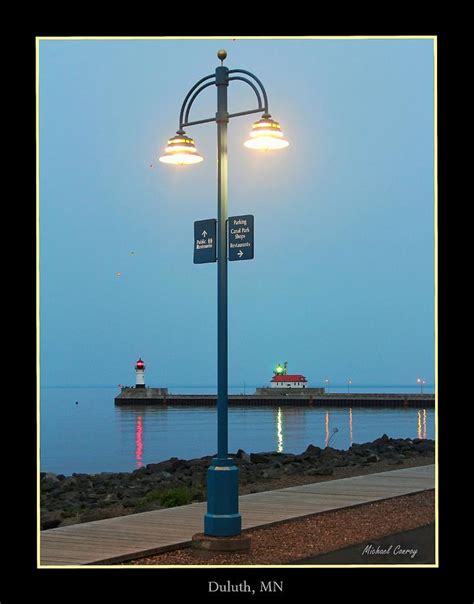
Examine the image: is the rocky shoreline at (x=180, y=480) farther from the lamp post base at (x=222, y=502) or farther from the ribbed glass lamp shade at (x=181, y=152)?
the ribbed glass lamp shade at (x=181, y=152)

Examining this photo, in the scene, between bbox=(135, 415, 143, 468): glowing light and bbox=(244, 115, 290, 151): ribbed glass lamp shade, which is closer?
bbox=(244, 115, 290, 151): ribbed glass lamp shade

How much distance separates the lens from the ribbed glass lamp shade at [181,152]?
11539 millimetres

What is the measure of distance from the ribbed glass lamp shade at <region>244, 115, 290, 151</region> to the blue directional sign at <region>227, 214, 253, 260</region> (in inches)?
34.2

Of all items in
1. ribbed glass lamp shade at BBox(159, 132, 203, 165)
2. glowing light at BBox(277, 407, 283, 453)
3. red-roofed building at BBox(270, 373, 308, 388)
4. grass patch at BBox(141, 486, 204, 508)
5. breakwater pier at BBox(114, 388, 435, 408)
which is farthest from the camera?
red-roofed building at BBox(270, 373, 308, 388)

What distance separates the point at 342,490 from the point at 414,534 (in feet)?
12.1

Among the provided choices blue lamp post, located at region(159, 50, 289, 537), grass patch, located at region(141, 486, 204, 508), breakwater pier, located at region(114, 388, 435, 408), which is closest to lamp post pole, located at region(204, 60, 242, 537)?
blue lamp post, located at region(159, 50, 289, 537)

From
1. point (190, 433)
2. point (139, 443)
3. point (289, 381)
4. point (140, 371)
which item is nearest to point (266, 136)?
point (139, 443)

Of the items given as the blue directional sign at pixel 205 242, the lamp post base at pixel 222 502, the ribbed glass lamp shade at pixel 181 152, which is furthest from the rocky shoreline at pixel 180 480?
the ribbed glass lamp shade at pixel 181 152

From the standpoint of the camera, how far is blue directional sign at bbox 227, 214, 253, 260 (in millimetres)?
10891

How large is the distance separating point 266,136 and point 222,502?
13.1 ft

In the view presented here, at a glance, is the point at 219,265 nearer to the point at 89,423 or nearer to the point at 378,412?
the point at 89,423

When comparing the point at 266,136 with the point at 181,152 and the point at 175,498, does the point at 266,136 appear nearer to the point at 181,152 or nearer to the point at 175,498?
the point at 181,152

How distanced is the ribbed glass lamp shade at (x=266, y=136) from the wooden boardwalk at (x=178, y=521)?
14.4 feet

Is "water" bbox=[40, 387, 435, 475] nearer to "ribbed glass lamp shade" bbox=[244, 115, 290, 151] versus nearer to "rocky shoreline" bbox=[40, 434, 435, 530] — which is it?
"rocky shoreline" bbox=[40, 434, 435, 530]
